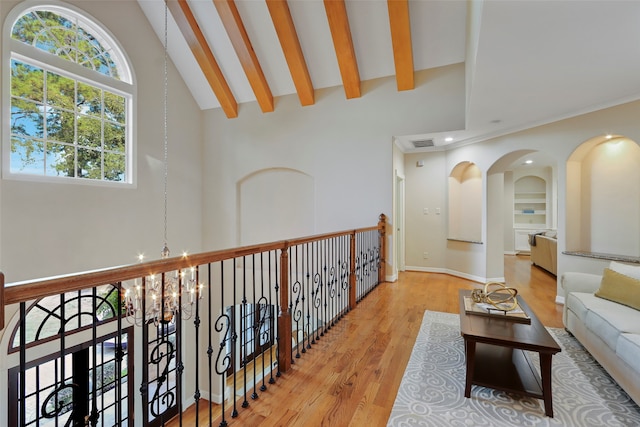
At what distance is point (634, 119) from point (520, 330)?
11.2ft

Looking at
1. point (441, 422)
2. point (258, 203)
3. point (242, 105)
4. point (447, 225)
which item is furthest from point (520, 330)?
point (242, 105)

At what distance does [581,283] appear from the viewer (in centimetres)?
300

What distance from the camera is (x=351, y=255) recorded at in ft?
13.2

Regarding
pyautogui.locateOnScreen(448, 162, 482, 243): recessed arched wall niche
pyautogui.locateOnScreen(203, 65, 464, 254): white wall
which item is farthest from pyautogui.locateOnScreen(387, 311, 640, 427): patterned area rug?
pyautogui.locateOnScreen(448, 162, 482, 243): recessed arched wall niche

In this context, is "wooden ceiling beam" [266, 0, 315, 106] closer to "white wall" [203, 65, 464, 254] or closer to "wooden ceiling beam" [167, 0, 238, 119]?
"white wall" [203, 65, 464, 254]

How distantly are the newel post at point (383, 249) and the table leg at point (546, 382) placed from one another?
130 inches

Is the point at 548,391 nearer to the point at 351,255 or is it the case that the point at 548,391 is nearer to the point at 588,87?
the point at 351,255

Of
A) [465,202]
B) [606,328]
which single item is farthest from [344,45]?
[606,328]

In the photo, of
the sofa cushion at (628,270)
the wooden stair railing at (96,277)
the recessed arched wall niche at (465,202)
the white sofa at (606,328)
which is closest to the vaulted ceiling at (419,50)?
the recessed arched wall niche at (465,202)

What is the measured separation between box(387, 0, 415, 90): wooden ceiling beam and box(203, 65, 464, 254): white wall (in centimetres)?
25

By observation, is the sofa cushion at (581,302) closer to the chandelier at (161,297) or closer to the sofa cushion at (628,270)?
the sofa cushion at (628,270)

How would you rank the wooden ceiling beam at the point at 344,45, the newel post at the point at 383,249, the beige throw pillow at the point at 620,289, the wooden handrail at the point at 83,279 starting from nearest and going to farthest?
the wooden handrail at the point at 83,279 < the beige throw pillow at the point at 620,289 < the wooden ceiling beam at the point at 344,45 < the newel post at the point at 383,249

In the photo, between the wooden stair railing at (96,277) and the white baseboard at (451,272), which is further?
the white baseboard at (451,272)

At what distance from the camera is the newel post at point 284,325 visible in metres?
2.33
